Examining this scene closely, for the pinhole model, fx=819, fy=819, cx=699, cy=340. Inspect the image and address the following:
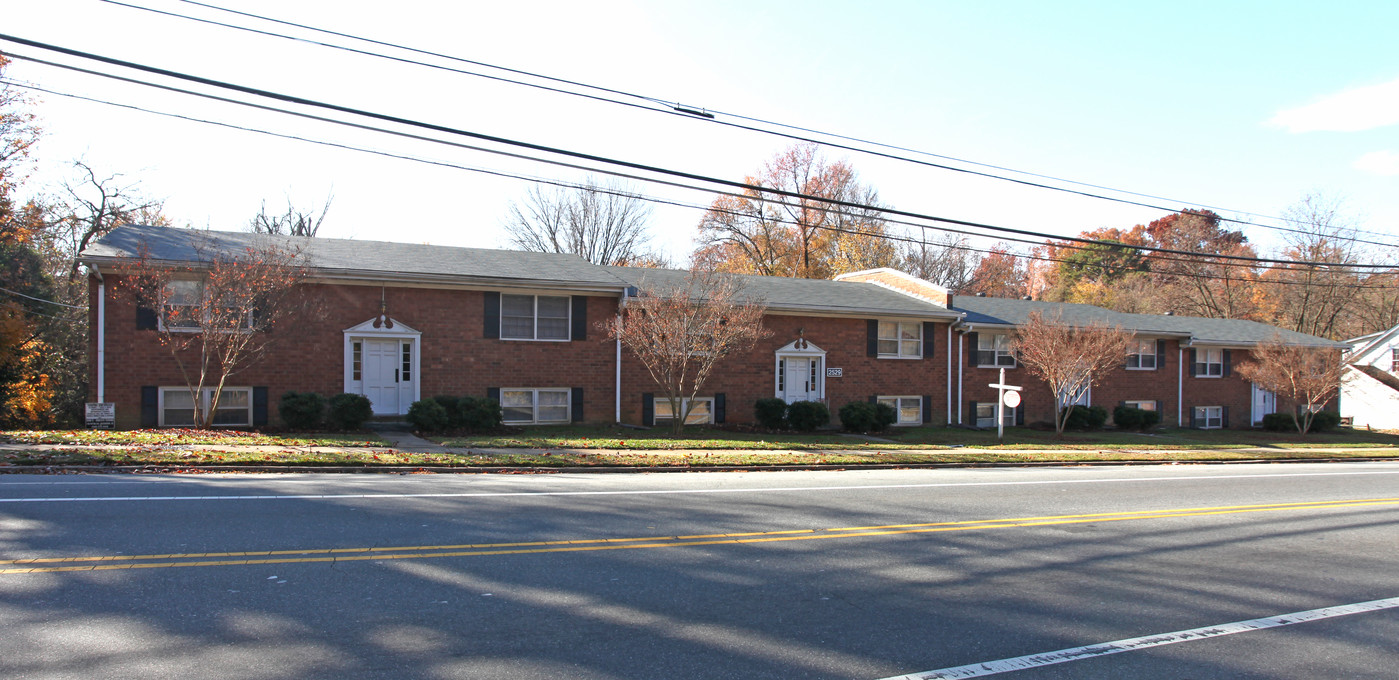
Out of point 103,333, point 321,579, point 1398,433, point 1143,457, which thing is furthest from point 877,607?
point 1398,433

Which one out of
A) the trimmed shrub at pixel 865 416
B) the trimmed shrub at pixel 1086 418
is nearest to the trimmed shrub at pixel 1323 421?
the trimmed shrub at pixel 1086 418

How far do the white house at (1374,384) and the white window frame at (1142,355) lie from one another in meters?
15.2

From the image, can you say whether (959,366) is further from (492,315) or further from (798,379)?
(492,315)

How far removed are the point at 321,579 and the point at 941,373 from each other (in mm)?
22275

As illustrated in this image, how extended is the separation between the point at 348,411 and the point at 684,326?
7.44 meters

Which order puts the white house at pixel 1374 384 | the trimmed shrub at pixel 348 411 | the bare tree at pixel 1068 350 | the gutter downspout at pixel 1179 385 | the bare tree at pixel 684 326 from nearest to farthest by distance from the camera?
the trimmed shrub at pixel 348 411, the bare tree at pixel 684 326, the bare tree at pixel 1068 350, the gutter downspout at pixel 1179 385, the white house at pixel 1374 384

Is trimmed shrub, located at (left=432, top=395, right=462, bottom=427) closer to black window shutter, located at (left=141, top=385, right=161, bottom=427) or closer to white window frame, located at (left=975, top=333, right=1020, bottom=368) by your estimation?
black window shutter, located at (left=141, top=385, right=161, bottom=427)

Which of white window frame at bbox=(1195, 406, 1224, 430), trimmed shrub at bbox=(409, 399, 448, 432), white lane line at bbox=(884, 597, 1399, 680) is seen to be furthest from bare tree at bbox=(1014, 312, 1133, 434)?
white lane line at bbox=(884, 597, 1399, 680)

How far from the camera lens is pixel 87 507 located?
8.03 meters

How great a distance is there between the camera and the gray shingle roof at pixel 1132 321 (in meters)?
27.5

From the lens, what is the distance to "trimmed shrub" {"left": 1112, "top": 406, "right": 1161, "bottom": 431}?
2727cm

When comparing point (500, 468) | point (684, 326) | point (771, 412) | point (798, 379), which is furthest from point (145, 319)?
point (798, 379)

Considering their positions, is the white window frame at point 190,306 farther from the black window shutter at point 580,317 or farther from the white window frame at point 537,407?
the black window shutter at point 580,317

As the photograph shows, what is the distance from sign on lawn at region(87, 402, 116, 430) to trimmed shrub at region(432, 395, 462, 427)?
638 centimetres
